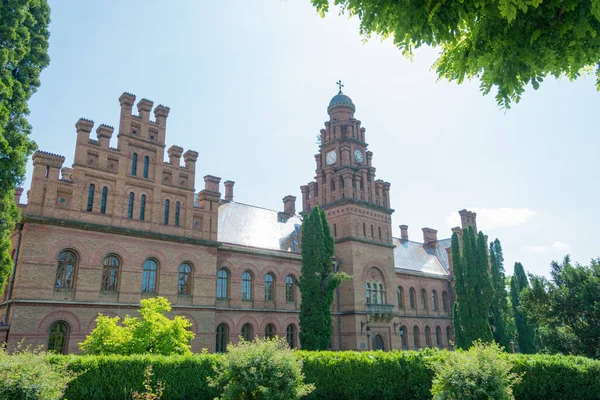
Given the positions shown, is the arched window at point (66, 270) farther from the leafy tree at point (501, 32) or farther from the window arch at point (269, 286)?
the leafy tree at point (501, 32)

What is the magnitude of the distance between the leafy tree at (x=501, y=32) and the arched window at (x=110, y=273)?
22.7 metres

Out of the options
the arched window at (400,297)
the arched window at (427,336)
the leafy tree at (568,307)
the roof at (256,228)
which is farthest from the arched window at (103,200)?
the arched window at (427,336)

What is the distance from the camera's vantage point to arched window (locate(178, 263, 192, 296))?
26812mm

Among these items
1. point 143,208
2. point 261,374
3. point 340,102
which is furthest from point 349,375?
point 340,102

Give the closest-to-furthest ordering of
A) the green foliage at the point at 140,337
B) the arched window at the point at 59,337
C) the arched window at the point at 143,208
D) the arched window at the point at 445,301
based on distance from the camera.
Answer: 1. the green foliage at the point at 140,337
2. the arched window at the point at 59,337
3. the arched window at the point at 143,208
4. the arched window at the point at 445,301

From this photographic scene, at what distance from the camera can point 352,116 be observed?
4219 centimetres

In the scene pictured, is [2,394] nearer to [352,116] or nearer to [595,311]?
[595,311]

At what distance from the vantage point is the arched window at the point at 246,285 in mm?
30920

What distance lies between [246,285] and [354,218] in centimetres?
1092

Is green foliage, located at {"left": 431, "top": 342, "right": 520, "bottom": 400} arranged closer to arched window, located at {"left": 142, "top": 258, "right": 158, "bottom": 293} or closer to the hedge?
the hedge

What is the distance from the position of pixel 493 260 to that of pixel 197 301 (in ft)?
101


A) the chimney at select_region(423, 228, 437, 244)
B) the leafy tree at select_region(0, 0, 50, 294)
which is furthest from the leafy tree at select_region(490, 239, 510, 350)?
the leafy tree at select_region(0, 0, 50, 294)

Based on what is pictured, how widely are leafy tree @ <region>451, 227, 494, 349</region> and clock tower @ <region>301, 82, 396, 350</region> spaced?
588 cm

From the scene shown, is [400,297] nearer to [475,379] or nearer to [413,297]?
[413,297]
